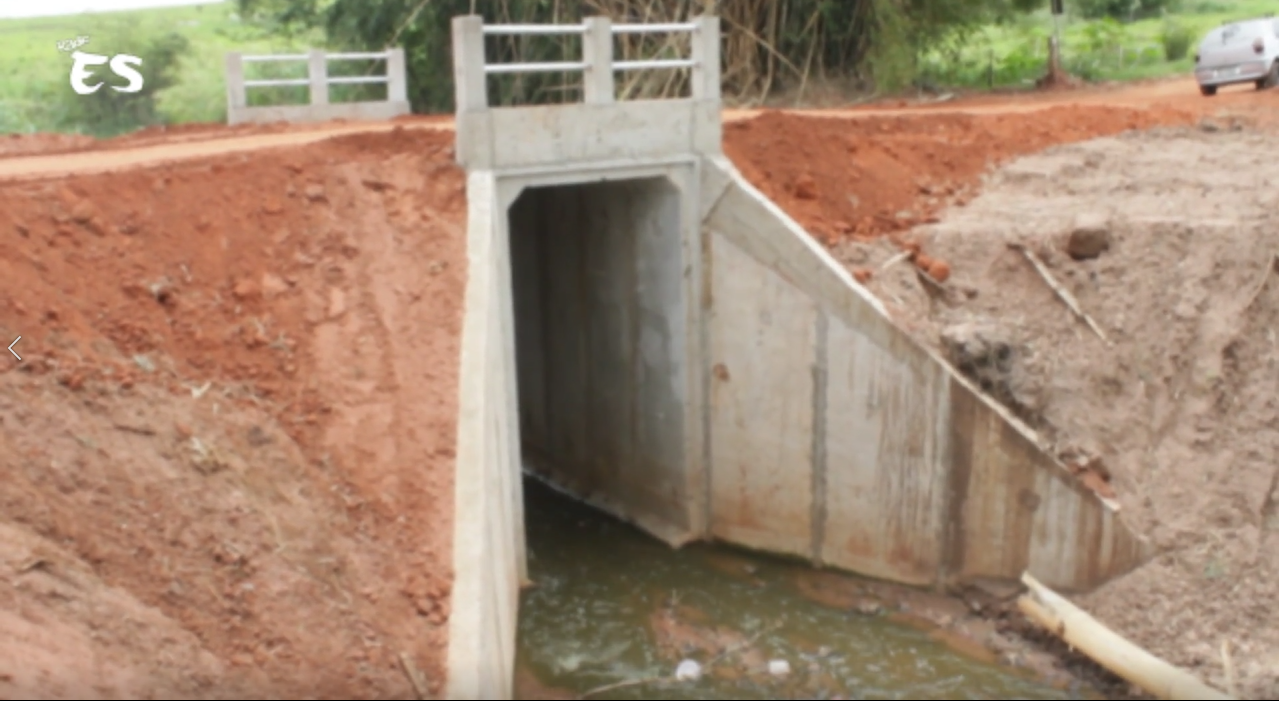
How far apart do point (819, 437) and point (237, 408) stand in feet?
18.2

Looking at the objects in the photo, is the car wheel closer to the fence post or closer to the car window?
the car window

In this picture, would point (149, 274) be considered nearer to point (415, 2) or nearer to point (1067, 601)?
point (1067, 601)

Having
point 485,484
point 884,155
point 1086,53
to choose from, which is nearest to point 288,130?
point 884,155

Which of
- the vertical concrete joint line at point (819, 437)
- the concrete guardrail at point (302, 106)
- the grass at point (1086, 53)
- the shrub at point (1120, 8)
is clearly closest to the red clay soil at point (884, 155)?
the vertical concrete joint line at point (819, 437)

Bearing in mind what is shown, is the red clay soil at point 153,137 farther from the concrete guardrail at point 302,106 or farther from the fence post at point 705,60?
the fence post at point 705,60

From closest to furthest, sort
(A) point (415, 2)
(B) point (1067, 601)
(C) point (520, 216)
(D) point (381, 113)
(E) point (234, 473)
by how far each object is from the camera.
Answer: (E) point (234, 473) → (B) point (1067, 601) → (C) point (520, 216) → (D) point (381, 113) → (A) point (415, 2)

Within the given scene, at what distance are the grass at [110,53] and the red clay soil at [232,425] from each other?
13.1 m

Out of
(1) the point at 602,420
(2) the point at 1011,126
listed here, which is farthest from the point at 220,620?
(2) the point at 1011,126

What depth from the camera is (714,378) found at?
1280cm

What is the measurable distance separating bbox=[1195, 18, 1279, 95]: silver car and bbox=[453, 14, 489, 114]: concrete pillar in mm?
12407

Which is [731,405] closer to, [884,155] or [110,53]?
[884,155]

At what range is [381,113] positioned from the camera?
704 inches

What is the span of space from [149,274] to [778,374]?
226 inches

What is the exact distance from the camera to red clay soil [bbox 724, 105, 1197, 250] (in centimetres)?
1291
